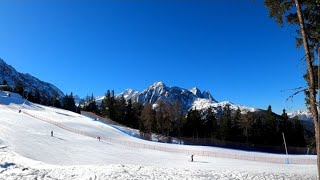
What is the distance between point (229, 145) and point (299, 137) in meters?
27.7

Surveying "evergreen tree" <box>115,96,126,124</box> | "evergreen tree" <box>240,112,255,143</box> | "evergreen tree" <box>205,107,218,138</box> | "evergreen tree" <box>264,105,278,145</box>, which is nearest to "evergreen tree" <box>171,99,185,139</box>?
"evergreen tree" <box>205,107,218,138</box>

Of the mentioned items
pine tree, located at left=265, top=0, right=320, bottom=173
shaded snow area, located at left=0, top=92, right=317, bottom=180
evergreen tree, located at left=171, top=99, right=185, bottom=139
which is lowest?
shaded snow area, located at left=0, top=92, right=317, bottom=180

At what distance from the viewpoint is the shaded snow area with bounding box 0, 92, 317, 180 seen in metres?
21.1

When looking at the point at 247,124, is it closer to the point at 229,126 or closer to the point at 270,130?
the point at 229,126

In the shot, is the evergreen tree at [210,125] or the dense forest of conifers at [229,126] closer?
A: the dense forest of conifers at [229,126]

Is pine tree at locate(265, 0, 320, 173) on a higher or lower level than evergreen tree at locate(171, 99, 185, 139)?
lower

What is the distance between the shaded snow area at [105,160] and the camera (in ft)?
69.2

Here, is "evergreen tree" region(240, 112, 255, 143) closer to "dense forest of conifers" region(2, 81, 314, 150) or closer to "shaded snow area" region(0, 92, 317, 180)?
"dense forest of conifers" region(2, 81, 314, 150)

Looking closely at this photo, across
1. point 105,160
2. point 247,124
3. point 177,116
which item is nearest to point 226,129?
point 247,124

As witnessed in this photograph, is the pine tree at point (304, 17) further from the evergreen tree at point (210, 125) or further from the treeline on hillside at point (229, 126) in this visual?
the evergreen tree at point (210, 125)

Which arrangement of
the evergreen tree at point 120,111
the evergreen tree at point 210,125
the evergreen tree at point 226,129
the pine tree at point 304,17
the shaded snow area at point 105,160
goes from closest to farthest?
the pine tree at point 304,17
the shaded snow area at point 105,160
the evergreen tree at point 226,129
the evergreen tree at point 210,125
the evergreen tree at point 120,111

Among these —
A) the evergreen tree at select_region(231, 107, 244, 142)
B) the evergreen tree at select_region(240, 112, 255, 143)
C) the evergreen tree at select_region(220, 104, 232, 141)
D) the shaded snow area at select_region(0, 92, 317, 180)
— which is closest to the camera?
the shaded snow area at select_region(0, 92, 317, 180)

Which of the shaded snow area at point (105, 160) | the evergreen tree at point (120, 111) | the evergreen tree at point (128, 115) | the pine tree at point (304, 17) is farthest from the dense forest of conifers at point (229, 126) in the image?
the pine tree at point (304, 17)

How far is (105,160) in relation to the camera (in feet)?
130
